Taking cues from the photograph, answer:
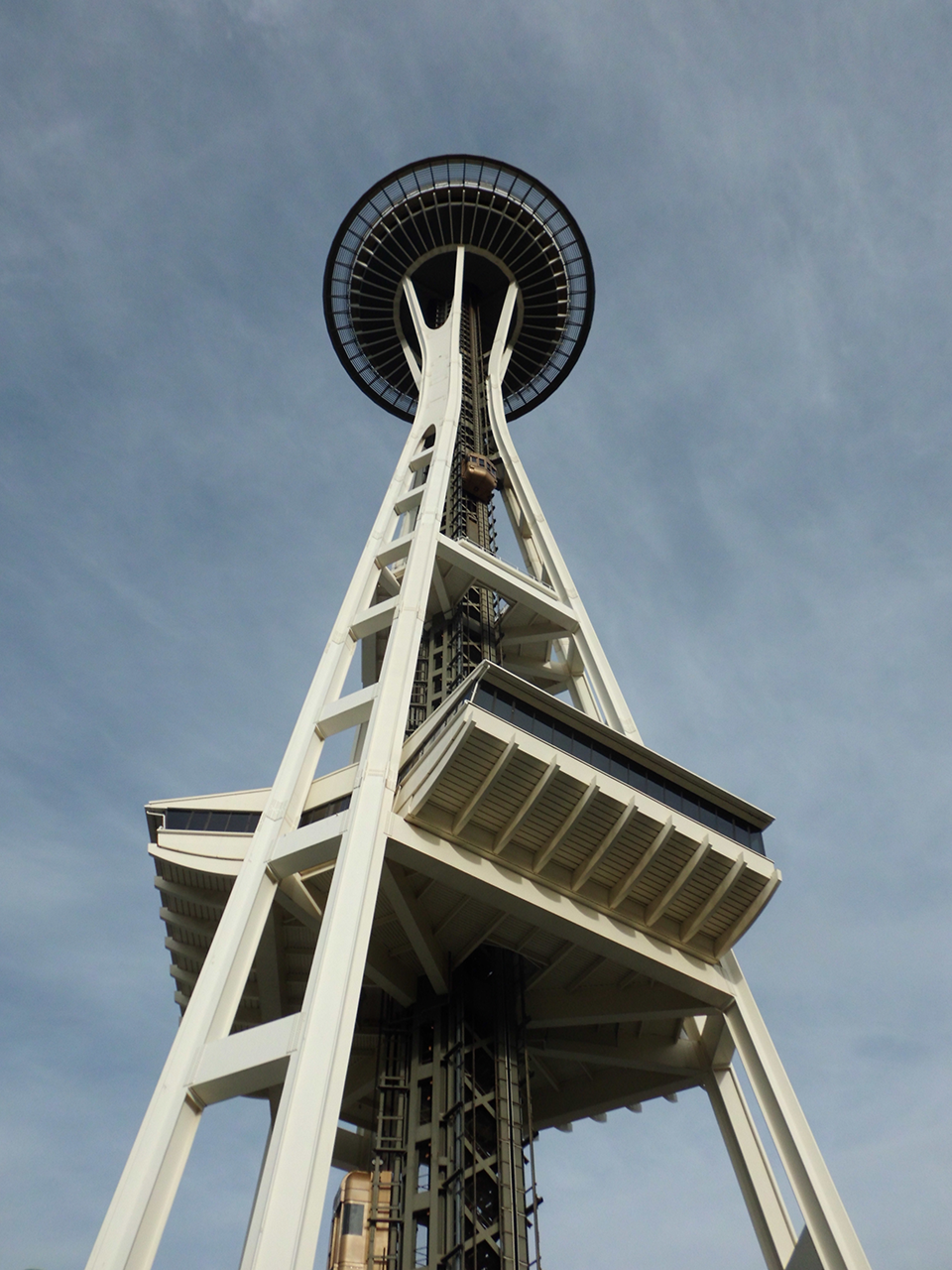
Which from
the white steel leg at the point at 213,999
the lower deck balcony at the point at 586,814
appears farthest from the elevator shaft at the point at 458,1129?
the white steel leg at the point at 213,999

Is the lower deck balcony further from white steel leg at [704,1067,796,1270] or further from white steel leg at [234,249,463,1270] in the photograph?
white steel leg at [704,1067,796,1270]

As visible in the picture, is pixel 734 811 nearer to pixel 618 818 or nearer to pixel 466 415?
pixel 618 818

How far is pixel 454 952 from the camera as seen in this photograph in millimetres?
21828

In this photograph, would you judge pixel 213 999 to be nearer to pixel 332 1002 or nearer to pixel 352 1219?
pixel 332 1002

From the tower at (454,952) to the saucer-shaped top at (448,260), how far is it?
2146 centimetres

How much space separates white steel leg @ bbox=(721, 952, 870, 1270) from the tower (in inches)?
2.0

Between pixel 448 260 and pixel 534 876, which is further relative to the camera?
pixel 448 260

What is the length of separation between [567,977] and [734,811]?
5505mm

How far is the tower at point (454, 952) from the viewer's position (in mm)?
14438

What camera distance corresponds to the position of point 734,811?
70.3 ft

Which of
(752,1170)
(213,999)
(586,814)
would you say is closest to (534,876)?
(586,814)

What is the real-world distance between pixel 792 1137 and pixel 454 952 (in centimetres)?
780

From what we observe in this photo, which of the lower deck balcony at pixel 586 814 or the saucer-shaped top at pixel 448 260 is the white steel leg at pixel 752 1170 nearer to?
the lower deck balcony at pixel 586 814

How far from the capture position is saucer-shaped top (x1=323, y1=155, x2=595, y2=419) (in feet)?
143
